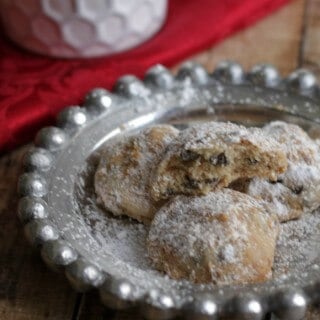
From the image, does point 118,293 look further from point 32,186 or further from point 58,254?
point 32,186

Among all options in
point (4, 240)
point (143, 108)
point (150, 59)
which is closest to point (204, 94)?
point (143, 108)

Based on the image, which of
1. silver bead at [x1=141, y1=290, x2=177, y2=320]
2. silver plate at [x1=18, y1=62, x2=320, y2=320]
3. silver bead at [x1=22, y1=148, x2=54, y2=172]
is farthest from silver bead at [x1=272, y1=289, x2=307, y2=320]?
silver bead at [x1=22, y1=148, x2=54, y2=172]

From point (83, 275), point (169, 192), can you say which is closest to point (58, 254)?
point (83, 275)

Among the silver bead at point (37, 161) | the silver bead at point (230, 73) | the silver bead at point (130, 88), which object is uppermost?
the silver bead at point (230, 73)

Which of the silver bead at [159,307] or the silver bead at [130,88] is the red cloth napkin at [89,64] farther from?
the silver bead at [159,307]

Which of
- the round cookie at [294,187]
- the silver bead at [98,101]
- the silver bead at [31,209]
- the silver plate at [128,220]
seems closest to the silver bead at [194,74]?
the silver plate at [128,220]

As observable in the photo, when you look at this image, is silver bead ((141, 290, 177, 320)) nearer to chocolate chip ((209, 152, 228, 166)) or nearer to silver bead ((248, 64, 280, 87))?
chocolate chip ((209, 152, 228, 166))
